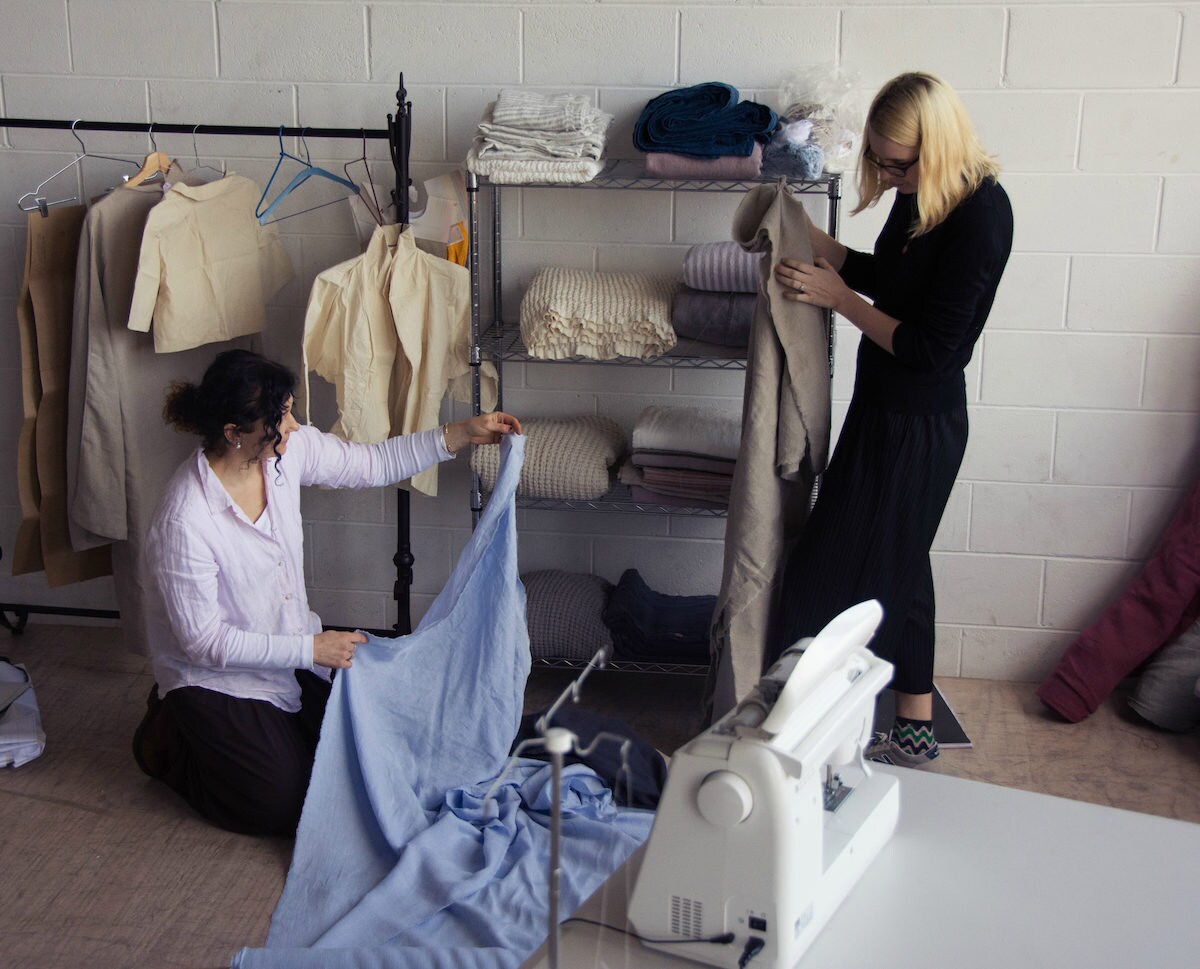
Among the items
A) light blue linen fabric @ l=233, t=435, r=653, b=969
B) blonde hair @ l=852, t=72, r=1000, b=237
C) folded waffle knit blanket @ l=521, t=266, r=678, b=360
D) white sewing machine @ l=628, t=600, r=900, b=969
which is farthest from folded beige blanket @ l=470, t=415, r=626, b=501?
white sewing machine @ l=628, t=600, r=900, b=969

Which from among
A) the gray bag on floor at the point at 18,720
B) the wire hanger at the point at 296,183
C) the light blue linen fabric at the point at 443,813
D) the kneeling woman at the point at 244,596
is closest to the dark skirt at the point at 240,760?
the kneeling woman at the point at 244,596

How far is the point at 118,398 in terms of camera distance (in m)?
3.21

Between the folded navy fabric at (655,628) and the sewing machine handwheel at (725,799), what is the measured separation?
6.41 feet

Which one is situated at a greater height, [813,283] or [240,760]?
[813,283]

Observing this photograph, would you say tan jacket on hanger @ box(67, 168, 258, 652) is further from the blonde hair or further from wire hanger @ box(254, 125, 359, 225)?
the blonde hair

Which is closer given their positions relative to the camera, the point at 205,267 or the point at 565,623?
the point at 205,267

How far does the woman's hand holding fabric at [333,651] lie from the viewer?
2.52 m

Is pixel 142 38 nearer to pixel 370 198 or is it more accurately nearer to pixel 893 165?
pixel 370 198

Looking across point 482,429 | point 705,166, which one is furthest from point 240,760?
point 705,166

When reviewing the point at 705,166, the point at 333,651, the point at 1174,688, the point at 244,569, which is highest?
the point at 705,166

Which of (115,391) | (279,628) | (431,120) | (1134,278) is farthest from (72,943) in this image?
(1134,278)

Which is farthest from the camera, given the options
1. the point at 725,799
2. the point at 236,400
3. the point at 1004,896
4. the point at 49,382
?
the point at 49,382

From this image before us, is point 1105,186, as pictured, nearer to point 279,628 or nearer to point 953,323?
point 953,323

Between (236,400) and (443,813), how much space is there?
91cm
